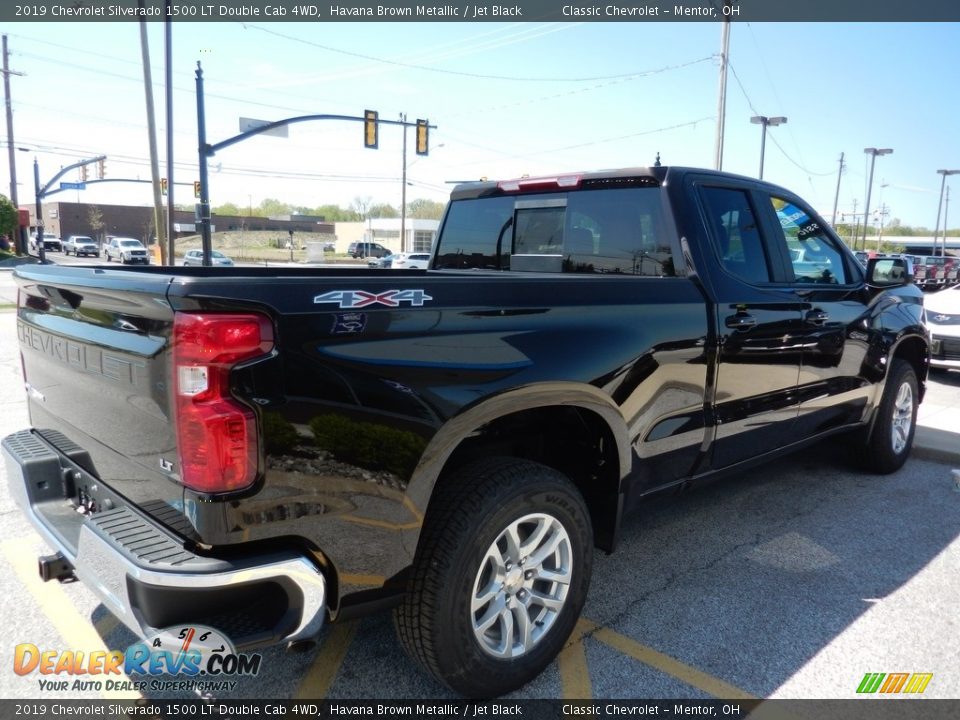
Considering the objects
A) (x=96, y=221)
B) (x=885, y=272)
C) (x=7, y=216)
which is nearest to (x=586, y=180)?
(x=885, y=272)

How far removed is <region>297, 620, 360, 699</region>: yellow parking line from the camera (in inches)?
100

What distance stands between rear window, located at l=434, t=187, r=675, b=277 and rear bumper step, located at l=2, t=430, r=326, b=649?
2.22 meters

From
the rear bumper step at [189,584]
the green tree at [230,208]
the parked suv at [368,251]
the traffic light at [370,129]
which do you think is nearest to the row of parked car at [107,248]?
the parked suv at [368,251]

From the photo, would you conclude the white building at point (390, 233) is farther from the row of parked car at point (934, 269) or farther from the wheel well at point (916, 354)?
the wheel well at point (916, 354)

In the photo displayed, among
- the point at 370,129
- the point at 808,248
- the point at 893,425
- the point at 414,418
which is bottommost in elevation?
the point at 893,425

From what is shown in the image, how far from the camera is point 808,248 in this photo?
161 inches

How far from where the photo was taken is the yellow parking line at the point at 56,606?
274 centimetres

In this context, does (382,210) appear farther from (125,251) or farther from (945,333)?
(945,333)

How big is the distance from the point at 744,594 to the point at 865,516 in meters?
1.58

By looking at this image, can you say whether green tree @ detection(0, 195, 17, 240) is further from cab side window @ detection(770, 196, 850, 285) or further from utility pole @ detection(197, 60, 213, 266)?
cab side window @ detection(770, 196, 850, 285)

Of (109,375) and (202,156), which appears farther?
(202,156)

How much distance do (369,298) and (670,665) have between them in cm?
190

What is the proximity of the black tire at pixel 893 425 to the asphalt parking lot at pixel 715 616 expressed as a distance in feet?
1.74

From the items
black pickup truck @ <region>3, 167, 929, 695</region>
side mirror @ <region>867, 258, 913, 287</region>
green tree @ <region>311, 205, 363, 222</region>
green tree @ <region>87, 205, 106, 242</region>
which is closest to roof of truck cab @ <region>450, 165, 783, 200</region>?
black pickup truck @ <region>3, 167, 929, 695</region>
